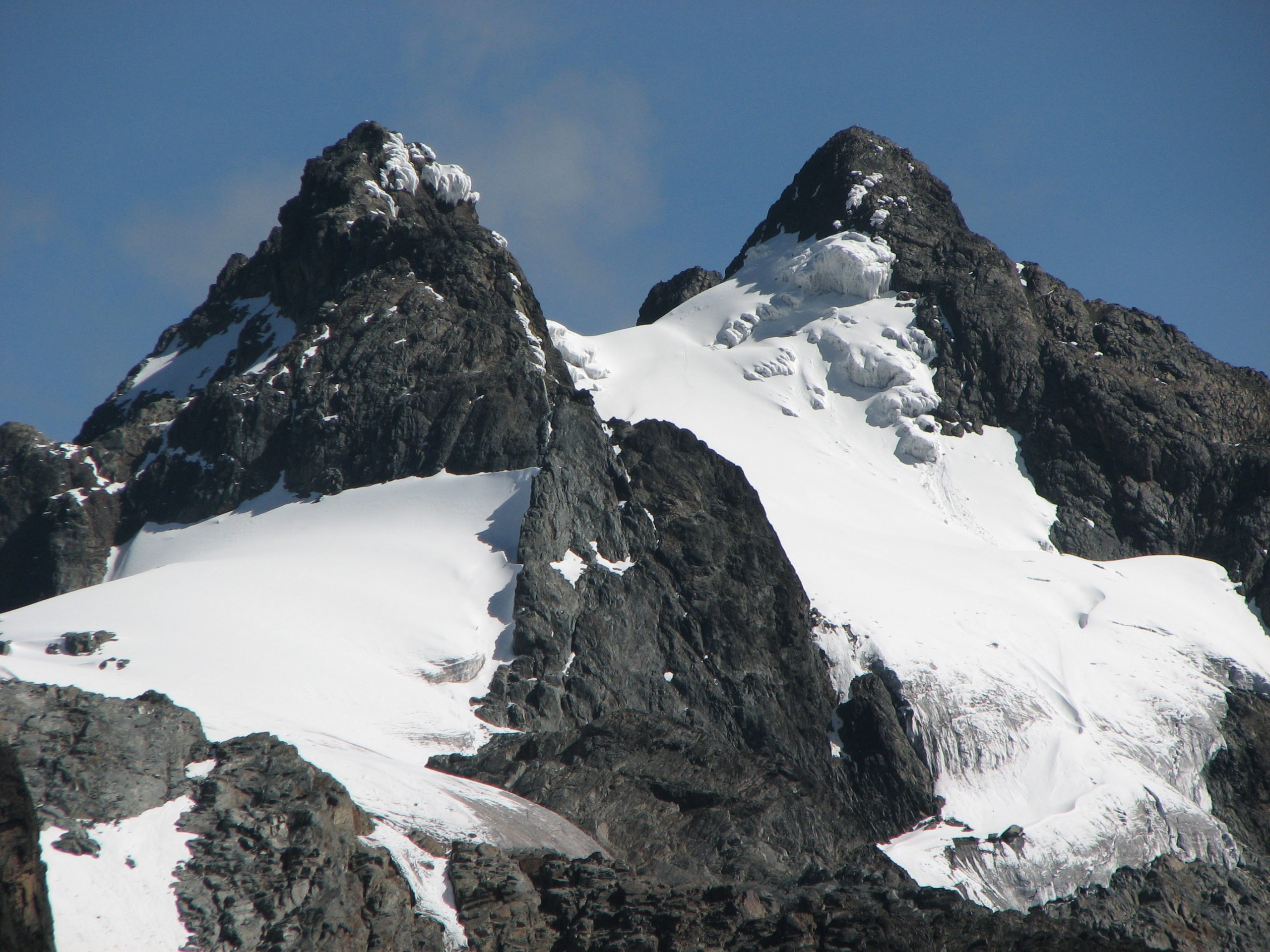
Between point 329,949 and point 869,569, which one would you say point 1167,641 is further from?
point 329,949

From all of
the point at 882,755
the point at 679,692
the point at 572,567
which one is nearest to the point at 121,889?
the point at 679,692

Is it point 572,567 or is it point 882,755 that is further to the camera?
point 572,567

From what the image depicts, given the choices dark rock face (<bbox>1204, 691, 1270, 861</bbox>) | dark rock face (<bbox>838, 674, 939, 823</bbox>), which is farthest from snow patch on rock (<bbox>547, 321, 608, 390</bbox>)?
dark rock face (<bbox>1204, 691, 1270, 861</bbox>)

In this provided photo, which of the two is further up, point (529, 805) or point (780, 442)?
point (780, 442)

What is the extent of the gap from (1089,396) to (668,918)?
2494 inches

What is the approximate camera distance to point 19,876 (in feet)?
56.2

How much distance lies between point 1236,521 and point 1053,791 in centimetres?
3273

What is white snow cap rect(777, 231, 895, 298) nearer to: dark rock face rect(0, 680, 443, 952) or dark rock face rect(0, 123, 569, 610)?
dark rock face rect(0, 123, 569, 610)

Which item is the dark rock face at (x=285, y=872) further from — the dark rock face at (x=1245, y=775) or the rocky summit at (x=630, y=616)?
the dark rock face at (x=1245, y=775)

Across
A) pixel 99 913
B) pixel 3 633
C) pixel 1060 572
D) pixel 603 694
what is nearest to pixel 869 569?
pixel 1060 572

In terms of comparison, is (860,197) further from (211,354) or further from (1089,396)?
(211,354)

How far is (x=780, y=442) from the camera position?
82000 millimetres

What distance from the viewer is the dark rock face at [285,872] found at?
1088 inches

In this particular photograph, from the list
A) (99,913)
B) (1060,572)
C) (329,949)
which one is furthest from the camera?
(1060,572)
